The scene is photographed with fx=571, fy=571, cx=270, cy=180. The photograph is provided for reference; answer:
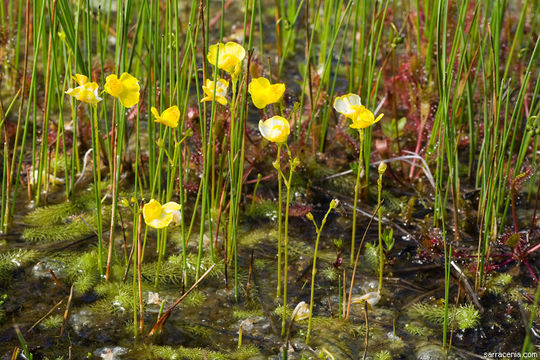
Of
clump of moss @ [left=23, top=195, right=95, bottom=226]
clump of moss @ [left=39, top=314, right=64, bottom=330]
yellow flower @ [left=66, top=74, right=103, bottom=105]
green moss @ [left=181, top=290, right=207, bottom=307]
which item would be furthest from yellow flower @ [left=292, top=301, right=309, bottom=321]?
clump of moss @ [left=23, top=195, right=95, bottom=226]

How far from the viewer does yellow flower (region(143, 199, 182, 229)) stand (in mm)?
1268

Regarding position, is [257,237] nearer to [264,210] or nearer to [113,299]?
[264,210]

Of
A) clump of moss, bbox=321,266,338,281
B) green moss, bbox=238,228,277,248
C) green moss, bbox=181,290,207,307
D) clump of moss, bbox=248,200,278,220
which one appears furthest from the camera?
clump of moss, bbox=248,200,278,220

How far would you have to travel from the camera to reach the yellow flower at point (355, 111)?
1.31 m

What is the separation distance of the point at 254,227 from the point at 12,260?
0.74m

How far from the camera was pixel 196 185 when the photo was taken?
189cm

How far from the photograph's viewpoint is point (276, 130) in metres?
1.21

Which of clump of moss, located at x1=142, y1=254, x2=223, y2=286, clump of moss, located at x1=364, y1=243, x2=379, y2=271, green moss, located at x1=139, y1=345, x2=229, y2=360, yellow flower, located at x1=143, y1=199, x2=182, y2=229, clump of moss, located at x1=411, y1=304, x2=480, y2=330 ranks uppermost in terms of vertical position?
yellow flower, located at x1=143, y1=199, x2=182, y2=229

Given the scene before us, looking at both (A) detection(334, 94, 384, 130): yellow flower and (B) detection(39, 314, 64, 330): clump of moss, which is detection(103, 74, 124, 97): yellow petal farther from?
(B) detection(39, 314, 64, 330): clump of moss

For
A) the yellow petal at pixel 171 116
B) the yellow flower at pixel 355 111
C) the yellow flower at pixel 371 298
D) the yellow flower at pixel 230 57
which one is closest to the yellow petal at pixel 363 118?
the yellow flower at pixel 355 111

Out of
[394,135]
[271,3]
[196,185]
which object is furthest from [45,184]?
[271,3]

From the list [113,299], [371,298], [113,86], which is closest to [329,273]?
[371,298]

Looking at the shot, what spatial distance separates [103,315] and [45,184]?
0.61 meters

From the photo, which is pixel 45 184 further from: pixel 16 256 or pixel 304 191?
pixel 304 191
